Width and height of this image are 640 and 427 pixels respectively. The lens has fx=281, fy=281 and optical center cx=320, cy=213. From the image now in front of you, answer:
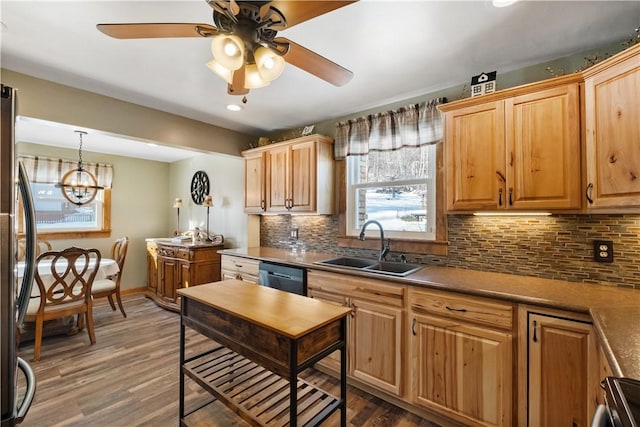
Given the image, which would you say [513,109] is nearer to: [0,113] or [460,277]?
[460,277]

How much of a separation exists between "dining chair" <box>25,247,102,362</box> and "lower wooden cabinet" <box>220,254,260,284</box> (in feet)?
4.39

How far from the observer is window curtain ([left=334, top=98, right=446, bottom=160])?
7.72 ft

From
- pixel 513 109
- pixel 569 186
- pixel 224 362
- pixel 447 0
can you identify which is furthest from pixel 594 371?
pixel 224 362

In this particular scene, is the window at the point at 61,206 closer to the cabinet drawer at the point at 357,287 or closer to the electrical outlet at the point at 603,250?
the cabinet drawer at the point at 357,287

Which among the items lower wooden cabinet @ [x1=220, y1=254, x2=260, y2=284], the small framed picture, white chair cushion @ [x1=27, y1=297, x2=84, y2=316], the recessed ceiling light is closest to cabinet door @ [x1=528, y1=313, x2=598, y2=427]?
the recessed ceiling light

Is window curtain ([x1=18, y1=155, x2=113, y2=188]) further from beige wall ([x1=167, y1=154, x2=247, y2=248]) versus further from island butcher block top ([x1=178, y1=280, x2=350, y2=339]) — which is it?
island butcher block top ([x1=178, y1=280, x2=350, y2=339])

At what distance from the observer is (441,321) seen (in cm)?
179

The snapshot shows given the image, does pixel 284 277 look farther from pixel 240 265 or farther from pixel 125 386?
pixel 125 386

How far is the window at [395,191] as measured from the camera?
8.27 feet

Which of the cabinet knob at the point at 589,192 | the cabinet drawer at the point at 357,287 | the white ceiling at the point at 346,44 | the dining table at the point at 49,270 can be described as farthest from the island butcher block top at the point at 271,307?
the dining table at the point at 49,270

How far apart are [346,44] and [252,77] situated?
71cm

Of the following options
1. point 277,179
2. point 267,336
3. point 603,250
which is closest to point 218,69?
point 267,336

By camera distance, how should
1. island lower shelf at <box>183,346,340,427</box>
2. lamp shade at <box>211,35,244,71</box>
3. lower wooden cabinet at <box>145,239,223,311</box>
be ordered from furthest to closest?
lower wooden cabinet at <box>145,239,223,311</box> < island lower shelf at <box>183,346,340,427</box> < lamp shade at <box>211,35,244,71</box>

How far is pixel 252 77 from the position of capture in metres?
1.49
